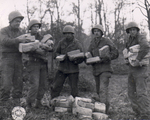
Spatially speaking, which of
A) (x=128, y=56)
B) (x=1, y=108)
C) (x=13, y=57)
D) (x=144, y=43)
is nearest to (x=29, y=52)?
(x=13, y=57)

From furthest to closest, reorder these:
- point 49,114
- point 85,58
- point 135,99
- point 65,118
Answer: point 85,58, point 135,99, point 49,114, point 65,118

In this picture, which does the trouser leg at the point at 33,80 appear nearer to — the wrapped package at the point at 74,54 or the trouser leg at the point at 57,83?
the trouser leg at the point at 57,83

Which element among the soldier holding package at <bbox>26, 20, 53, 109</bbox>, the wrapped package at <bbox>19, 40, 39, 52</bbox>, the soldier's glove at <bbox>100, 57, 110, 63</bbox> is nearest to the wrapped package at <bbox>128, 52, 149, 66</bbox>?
the soldier's glove at <bbox>100, 57, 110, 63</bbox>

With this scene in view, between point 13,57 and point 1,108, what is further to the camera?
point 13,57

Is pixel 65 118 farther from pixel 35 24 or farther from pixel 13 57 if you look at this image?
pixel 35 24

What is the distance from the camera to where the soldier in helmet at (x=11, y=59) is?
4863 millimetres

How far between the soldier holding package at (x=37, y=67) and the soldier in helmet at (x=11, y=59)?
0.42m

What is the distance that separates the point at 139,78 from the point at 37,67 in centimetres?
266

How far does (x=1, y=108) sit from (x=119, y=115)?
115 inches

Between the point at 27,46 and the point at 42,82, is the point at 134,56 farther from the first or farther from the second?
the point at 27,46

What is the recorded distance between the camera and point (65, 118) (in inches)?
167

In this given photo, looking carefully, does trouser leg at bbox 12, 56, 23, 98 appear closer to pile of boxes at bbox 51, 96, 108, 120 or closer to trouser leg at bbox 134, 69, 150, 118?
pile of boxes at bbox 51, 96, 108, 120

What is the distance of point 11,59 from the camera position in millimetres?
5074

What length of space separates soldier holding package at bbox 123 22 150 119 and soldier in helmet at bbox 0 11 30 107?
2768 mm
